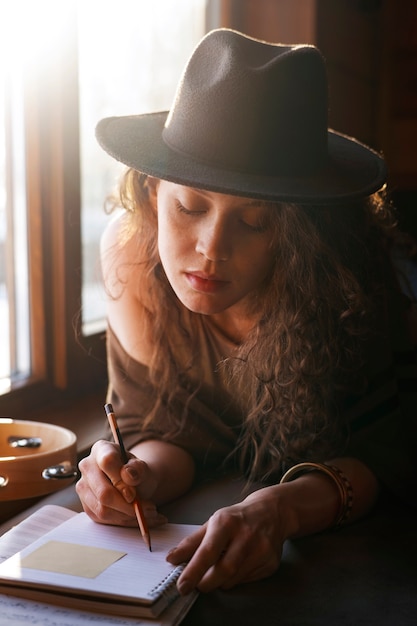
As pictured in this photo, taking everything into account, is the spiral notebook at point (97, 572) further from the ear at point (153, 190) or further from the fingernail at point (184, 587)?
the ear at point (153, 190)

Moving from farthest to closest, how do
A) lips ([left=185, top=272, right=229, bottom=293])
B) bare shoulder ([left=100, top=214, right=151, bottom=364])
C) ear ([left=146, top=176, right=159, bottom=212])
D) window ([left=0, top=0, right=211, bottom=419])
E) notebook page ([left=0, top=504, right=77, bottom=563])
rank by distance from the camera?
1. window ([left=0, top=0, right=211, bottom=419])
2. bare shoulder ([left=100, top=214, right=151, bottom=364])
3. ear ([left=146, top=176, right=159, bottom=212])
4. lips ([left=185, top=272, right=229, bottom=293])
5. notebook page ([left=0, top=504, right=77, bottom=563])

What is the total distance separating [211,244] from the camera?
116 cm

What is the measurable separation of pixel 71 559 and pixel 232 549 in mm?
193

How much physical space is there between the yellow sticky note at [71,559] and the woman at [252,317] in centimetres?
8

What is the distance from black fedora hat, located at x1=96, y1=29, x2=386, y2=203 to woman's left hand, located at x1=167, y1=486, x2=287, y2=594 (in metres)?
0.41

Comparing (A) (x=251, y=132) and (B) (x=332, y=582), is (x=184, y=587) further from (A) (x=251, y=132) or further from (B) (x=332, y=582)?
(A) (x=251, y=132)

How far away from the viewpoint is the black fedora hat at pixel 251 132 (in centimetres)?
112

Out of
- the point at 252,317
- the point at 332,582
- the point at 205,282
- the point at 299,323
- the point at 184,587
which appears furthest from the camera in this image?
the point at 252,317

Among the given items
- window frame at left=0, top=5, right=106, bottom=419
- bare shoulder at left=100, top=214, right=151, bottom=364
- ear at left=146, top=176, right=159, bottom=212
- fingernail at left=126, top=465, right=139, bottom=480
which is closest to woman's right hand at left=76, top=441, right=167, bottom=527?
fingernail at left=126, top=465, right=139, bottom=480

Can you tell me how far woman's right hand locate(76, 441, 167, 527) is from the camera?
112 cm

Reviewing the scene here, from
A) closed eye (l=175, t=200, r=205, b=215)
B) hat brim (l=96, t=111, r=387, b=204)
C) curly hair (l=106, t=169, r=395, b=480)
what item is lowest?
curly hair (l=106, t=169, r=395, b=480)

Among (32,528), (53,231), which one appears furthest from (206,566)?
(53,231)

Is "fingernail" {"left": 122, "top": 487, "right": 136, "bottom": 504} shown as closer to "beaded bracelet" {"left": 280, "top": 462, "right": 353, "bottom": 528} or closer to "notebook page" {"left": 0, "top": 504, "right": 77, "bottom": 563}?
"notebook page" {"left": 0, "top": 504, "right": 77, "bottom": 563}

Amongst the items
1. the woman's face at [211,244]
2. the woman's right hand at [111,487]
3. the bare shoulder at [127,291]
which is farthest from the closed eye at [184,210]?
the woman's right hand at [111,487]
